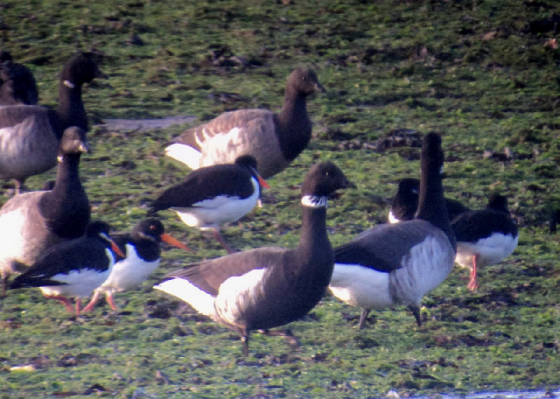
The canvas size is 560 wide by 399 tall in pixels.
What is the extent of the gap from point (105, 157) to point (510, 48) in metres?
8.92

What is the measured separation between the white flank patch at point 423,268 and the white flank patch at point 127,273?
2.61 m

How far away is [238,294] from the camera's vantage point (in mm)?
8430

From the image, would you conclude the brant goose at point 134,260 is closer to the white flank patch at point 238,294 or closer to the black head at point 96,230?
the black head at point 96,230

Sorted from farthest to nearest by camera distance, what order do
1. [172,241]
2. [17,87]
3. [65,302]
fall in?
[17,87] < [172,241] < [65,302]

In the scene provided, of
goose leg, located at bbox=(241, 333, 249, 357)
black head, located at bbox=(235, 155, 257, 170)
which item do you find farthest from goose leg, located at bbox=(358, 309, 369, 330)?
black head, located at bbox=(235, 155, 257, 170)

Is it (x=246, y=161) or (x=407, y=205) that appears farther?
(x=246, y=161)

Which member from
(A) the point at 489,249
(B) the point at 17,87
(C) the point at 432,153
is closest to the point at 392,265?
(A) the point at 489,249

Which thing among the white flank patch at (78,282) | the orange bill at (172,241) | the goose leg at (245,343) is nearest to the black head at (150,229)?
the orange bill at (172,241)

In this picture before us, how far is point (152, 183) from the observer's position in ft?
41.3

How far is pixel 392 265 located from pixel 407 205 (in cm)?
186

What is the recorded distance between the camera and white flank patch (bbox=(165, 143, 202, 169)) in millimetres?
12586

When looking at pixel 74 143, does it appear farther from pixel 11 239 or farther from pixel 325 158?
pixel 325 158

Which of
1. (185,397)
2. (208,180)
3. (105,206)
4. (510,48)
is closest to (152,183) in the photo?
(105,206)

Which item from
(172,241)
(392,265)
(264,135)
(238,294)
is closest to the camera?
(238,294)
